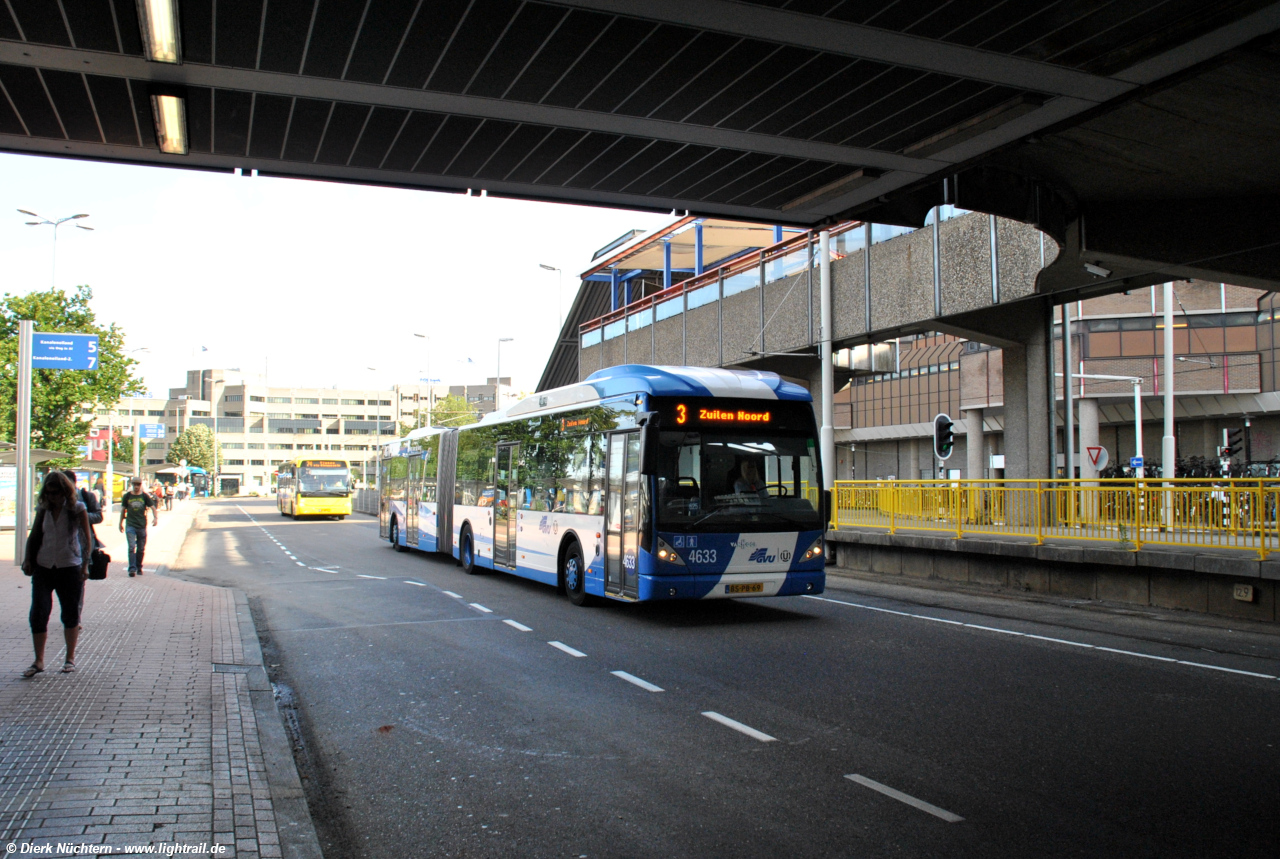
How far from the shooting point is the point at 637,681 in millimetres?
8508

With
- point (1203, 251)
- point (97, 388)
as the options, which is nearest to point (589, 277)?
point (97, 388)

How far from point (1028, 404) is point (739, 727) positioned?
591 inches

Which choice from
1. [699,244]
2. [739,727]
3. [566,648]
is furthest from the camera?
[699,244]

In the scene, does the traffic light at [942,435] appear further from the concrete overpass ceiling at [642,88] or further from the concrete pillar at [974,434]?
the concrete pillar at [974,434]

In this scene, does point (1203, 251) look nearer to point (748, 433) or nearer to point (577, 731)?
point (748, 433)

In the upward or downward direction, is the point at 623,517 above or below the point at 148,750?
above

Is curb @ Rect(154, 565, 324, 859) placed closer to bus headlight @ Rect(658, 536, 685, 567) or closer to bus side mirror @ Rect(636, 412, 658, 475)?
bus headlight @ Rect(658, 536, 685, 567)

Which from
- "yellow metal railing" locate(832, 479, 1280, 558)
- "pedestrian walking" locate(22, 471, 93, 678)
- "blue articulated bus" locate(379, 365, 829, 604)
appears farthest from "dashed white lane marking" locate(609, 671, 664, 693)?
"yellow metal railing" locate(832, 479, 1280, 558)

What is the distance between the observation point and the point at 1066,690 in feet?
26.5

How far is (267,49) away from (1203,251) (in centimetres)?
1247

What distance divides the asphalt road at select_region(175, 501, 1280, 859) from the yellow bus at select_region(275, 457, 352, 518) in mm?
34717

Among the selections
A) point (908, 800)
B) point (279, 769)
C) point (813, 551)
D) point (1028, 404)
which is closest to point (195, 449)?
point (1028, 404)

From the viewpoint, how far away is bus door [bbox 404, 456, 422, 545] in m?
23.9

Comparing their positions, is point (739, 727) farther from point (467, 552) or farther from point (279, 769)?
point (467, 552)
